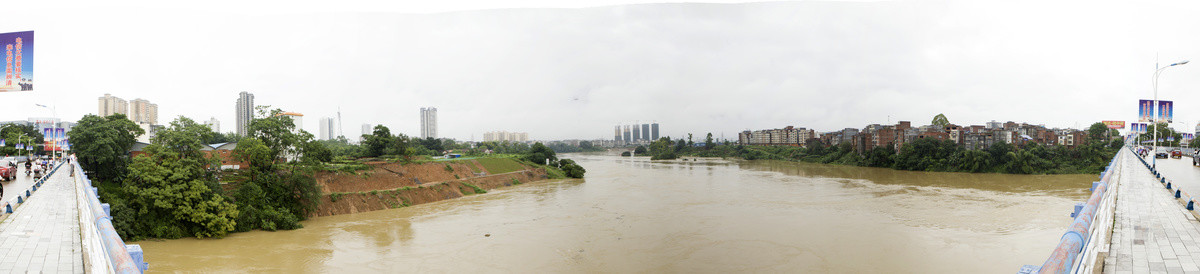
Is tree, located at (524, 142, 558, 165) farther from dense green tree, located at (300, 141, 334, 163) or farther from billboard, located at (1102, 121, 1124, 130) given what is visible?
billboard, located at (1102, 121, 1124, 130)

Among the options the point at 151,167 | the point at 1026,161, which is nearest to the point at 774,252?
the point at 151,167

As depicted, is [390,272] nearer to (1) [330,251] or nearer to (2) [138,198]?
(1) [330,251]

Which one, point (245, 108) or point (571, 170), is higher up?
point (245, 108)

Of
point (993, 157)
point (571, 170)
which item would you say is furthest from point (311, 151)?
point (993, 157)

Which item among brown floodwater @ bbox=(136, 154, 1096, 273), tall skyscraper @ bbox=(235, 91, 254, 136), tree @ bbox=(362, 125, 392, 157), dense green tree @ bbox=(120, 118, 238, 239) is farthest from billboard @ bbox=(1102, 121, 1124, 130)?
tall skyscraper @ bbox=(235, 91, 254, 136)

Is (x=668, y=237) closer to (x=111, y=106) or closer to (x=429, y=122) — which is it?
(x=111, y=106)

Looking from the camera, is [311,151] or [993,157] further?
[993,157]
